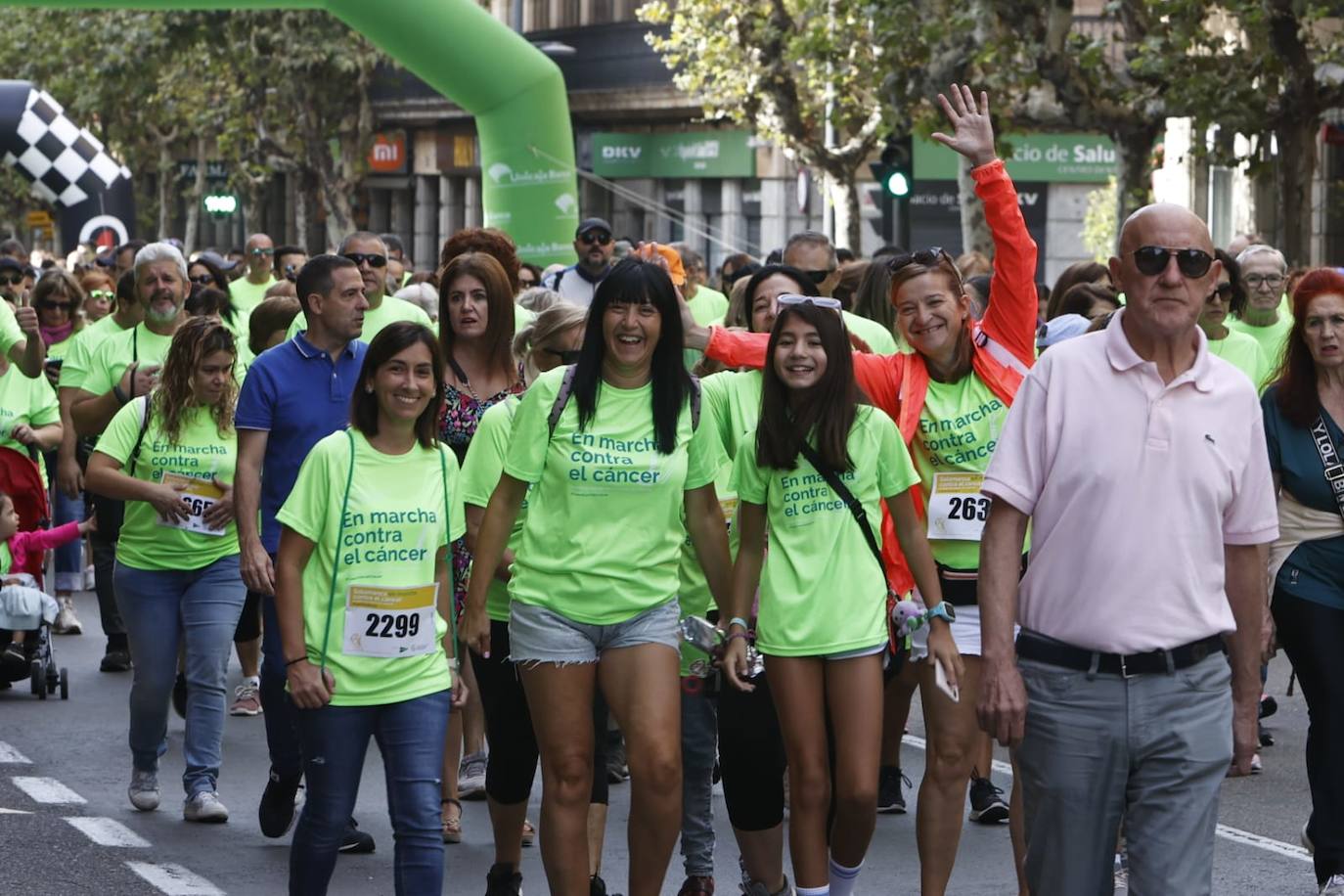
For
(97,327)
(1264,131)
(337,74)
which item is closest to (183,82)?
(337,74)

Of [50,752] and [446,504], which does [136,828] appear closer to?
[50,752]

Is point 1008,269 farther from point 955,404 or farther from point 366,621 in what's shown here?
point 366,621

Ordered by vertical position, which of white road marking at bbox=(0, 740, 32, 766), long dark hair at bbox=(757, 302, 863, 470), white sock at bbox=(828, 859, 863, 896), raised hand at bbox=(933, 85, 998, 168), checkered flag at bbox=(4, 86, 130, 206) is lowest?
white road marking at bbox=(0, 740, 32, 766)

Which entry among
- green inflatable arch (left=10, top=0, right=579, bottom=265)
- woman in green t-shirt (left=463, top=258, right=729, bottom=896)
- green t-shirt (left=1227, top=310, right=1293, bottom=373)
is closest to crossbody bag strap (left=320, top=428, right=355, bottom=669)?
woman in green t-shirt (left=463, top=258, right=729, bottom=896)

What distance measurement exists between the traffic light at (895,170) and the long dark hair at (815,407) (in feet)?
49.8

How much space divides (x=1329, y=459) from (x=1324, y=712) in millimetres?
716

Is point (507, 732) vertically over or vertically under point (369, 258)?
under

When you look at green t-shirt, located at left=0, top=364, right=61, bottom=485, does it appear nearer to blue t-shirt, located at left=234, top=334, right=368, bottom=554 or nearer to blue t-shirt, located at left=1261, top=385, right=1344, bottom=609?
blue t-shirt, located at left=234, top=334, right=368, bottom=554

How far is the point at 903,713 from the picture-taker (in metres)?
8.47

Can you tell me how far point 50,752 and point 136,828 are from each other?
1646mm

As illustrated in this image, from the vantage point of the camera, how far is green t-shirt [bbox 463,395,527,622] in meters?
7.31

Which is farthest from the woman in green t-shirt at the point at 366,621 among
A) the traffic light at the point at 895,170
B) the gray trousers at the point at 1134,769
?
the traffic light at the point at 895,170

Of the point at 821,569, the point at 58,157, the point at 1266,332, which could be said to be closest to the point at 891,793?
the point at 821,569

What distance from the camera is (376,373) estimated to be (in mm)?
6750
